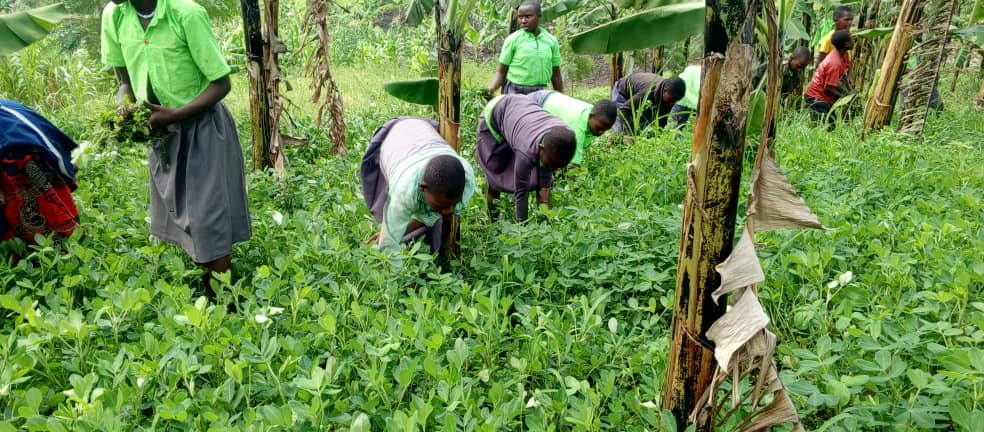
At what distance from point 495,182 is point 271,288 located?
94.5 inches

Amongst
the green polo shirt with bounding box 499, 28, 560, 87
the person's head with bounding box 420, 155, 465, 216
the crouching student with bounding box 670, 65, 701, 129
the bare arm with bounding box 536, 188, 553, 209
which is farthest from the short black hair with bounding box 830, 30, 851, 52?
the person's head with bounding box 420, 155, 465, 216

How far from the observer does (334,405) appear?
190 centimetres

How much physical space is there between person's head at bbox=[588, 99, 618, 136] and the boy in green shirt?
2.15m

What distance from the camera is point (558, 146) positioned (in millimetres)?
3738

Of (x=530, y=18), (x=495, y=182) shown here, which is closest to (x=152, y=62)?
(x=495, y=182)

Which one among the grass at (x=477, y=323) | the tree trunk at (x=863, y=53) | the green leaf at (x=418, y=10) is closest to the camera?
the grass at (x=477, y=323)

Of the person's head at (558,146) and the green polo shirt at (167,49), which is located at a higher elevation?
the green polo shirt at (167,49)

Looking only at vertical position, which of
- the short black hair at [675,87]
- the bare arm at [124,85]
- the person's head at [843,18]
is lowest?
the short black hair at [675,87]

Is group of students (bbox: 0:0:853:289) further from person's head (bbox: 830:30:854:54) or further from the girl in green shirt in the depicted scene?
person's head (bbox: 830:30:854:54)

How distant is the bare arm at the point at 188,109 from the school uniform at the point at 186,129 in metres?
0.06

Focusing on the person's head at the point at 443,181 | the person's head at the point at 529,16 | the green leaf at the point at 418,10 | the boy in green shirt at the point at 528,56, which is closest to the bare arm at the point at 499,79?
the boy in green shirt at the point at 528,56

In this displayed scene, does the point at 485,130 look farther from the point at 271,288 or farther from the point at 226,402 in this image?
the point at 226,402

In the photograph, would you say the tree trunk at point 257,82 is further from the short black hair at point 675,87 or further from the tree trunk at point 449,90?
the short black hair at point 675,87

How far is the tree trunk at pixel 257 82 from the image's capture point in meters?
4.77
